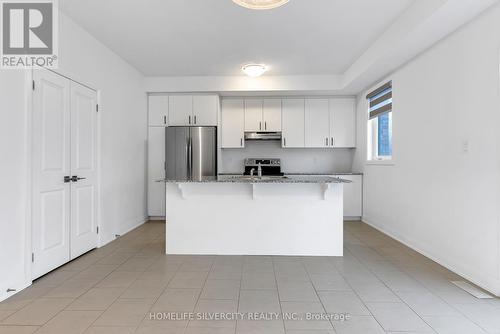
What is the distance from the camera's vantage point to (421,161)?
11.3ft

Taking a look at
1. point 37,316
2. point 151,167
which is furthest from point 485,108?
point 151,167

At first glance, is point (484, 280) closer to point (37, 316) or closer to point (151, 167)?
point (37, 316)

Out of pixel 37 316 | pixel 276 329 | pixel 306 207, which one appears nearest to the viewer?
pixel 276 329

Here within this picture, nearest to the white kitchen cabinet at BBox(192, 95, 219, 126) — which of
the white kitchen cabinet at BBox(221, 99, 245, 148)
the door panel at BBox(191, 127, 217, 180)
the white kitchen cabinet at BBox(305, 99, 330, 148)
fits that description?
the door panel at BBox(191, 127, 217, 180)

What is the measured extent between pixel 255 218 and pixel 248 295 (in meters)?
1.18

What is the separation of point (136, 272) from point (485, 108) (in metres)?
3.61

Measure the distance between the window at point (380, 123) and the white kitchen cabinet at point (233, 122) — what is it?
94.1 inches

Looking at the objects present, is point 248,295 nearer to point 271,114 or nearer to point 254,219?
point 254,219

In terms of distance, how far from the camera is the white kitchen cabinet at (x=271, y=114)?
5695 mm

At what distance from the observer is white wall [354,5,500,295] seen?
2.42 m

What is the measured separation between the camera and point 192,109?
534cm

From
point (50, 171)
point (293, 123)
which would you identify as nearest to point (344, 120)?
point (293, 123)

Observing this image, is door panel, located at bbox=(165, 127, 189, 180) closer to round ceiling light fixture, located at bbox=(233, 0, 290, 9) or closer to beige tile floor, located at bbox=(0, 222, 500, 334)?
beige tile floor, located at bbox=(0, 222, 500, 334)

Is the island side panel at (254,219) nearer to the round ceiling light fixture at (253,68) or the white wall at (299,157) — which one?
the round ceiling light fixture at (253,68)
